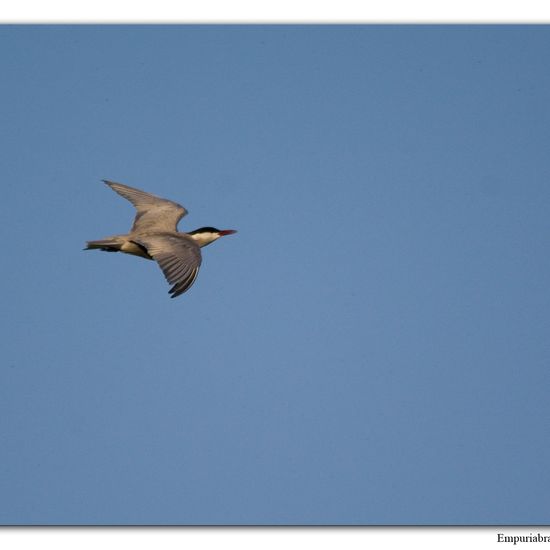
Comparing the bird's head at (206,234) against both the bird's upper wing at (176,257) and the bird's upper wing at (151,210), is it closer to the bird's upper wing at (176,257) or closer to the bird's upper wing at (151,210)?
the bird's upper wing at (151,210)

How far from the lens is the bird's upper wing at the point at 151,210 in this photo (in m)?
21.4

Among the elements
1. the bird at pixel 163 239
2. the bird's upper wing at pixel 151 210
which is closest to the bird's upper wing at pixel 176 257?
the bird at pixel 163 239

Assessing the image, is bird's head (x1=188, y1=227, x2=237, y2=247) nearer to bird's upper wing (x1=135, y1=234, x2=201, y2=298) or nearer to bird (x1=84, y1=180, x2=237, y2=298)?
bird (x1=84, y1=180, x2=237, y2=298)

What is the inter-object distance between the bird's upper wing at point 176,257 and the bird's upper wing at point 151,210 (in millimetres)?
1619

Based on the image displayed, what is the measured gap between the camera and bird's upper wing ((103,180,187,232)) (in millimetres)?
21391

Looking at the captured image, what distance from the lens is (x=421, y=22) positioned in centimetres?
1906

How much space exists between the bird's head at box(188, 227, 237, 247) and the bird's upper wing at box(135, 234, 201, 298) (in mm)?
2363

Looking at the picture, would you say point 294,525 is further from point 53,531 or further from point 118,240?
point 118,240

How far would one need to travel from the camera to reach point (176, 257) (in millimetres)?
17984

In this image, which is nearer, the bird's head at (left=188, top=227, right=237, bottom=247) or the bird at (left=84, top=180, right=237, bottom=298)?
the bird at (left=84, top=180, right=237, bottom=298)

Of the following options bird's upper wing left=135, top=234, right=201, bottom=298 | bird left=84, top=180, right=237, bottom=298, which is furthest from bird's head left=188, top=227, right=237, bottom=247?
bird's upper wing left=135, top=234, right=201, bottom=298

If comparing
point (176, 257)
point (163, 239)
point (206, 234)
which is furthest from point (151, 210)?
point (176, 257)
